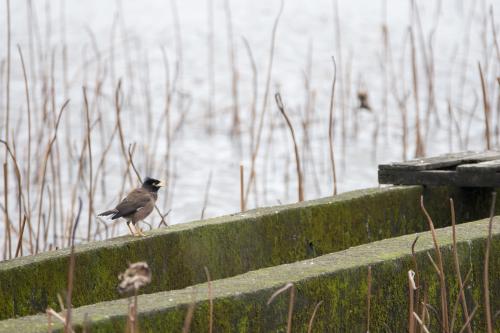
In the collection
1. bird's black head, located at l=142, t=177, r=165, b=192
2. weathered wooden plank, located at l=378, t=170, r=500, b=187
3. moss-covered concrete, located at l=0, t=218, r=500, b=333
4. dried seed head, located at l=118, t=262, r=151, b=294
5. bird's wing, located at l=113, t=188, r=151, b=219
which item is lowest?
moss-covered concrete, located at l=0, t=218, r=500, b=333

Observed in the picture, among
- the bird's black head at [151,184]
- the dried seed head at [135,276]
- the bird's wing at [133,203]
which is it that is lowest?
the bird's wing at [133,203]

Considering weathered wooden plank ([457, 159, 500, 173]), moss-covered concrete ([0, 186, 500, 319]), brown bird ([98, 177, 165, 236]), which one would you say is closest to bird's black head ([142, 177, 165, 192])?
brown bird ([98, 177, 165, 236])

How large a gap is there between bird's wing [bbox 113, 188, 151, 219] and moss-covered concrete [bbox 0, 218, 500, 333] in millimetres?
861

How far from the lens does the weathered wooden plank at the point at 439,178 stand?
3914 mm

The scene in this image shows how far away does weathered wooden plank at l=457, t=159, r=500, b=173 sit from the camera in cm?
389

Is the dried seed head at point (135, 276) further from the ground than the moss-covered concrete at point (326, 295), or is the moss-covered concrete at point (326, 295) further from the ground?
the dried seed head at point (135, 276)

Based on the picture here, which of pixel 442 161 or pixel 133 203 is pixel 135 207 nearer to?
pixel 133 203

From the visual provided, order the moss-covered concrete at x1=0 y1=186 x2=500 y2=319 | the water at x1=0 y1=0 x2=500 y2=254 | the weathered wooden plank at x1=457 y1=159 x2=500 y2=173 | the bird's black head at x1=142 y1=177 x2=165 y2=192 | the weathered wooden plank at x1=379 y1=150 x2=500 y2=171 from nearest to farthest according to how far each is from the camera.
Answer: the moss-covered concrete at x1=0 y1=186 x2=500 y2=319, the bird's black head at x1=142 y1=177 x2=165 y2=192, the weathered wooden plank at x1=457 y1=159 x2=500 y2=173, the weathered wooden plank at x1=379 y1=150 x2=500 y2=171, the water at x1=0 y1=0 x2=500 y2=254

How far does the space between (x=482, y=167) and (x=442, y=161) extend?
35cm

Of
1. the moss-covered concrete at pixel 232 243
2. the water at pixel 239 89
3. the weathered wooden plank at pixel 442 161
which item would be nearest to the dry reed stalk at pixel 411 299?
the moss-covered concrete at pixel 232 243

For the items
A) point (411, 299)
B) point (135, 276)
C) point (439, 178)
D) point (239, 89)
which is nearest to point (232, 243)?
point (439, 178)

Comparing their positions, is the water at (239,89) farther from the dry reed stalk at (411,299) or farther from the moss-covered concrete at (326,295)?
the dry reed stalk at (411,299)

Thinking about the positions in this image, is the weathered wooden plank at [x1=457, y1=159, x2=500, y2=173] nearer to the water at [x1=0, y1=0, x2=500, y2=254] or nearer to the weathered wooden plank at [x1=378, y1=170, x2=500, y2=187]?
the weathered wooden plank at [x1=378, y1=170, x2=500, y2=187]

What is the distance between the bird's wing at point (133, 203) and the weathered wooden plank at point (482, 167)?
1227 mm
